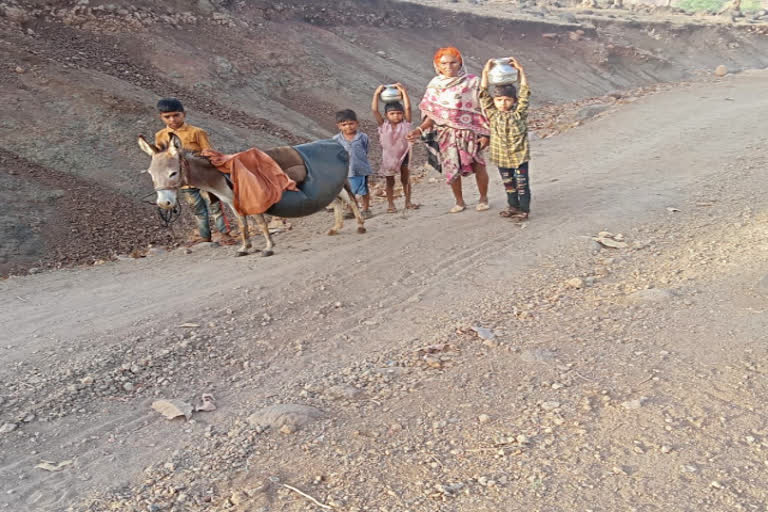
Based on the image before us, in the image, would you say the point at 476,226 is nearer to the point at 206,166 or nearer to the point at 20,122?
the point at 206,166

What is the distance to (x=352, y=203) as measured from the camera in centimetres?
756

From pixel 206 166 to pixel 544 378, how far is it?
4167 mm

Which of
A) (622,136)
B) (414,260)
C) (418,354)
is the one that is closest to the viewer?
(418,354)

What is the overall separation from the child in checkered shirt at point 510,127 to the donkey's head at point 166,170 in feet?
10.6

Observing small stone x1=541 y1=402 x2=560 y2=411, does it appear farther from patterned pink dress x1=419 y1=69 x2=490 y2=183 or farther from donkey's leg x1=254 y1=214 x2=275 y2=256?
patterned pink dress x1=419 y1=69 x2=490 y2=183

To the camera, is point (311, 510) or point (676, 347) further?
point (676, 347)

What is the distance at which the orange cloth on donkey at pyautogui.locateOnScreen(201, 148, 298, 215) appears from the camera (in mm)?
6426

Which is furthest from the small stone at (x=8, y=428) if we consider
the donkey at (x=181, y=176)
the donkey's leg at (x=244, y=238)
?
the donkey's leg at (x=244, y=238)

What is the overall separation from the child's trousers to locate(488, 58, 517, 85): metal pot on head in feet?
2.99

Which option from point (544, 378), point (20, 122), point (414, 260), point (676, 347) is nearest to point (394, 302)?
point (414, 260)

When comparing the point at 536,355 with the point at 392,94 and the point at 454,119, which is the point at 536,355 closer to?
the point at 454,119

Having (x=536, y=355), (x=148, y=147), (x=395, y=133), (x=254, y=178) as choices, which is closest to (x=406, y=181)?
(x=395, y=133)

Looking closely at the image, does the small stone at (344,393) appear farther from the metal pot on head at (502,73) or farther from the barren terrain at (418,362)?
the metal pot on head at (502,73)

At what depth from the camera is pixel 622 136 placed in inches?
495
